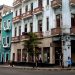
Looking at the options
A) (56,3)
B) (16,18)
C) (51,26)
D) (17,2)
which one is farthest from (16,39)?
(56,3)

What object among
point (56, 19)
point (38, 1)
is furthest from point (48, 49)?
point (38, 1)

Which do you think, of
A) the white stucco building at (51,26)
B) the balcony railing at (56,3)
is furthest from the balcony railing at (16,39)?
the balcony railing at (56,3)

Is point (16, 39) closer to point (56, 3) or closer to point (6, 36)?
point (6, 36)

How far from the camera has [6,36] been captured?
204 feet

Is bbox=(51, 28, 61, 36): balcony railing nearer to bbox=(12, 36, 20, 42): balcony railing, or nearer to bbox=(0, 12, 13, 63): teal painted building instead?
bbox=(12, 36, 20, 42): balcony railing

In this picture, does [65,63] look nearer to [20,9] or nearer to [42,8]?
[42,8]

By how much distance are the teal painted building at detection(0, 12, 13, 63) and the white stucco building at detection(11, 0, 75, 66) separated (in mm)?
5767

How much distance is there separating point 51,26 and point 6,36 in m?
20.5

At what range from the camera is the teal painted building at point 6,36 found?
199 ft

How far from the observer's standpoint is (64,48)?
40.6 metres

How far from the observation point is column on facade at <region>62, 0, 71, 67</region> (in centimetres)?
4053

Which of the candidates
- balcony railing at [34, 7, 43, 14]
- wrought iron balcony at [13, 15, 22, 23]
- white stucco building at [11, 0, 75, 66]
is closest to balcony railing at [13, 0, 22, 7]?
white stucco building at [11, 0, 75, 66]

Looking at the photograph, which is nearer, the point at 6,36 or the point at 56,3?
the point at 56,3

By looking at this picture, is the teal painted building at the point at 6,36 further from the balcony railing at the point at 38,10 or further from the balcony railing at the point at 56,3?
the balcony railing at the point at 56,3
